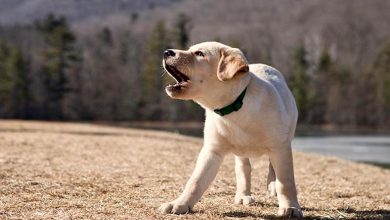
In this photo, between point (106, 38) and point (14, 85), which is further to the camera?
point (106, 38)

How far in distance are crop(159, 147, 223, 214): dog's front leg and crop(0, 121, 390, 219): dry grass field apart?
0.11 m

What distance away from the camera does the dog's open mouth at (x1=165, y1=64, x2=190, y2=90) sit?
16.2 feet

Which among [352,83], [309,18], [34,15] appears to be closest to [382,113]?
[352,83]

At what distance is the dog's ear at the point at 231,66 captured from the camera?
488 cm

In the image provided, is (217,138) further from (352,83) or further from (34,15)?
(34,15)

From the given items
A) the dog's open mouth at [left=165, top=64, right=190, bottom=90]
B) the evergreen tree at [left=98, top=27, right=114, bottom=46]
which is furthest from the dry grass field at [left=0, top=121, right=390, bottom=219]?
the evergreen tree at [left=98, top=27, right=114, bottom=46]

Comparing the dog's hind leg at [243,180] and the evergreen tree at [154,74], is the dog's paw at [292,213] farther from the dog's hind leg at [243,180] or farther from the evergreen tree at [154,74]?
the evergreen tree at [154,74]

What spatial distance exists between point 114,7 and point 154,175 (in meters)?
193

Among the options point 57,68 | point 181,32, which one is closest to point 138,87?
point 181,32

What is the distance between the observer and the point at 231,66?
490cm

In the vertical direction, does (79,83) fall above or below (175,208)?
below

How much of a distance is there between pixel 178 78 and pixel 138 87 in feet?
210

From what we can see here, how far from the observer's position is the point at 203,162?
5270 millimetres

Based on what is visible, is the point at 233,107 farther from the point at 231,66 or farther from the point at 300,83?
the point at 300,83
